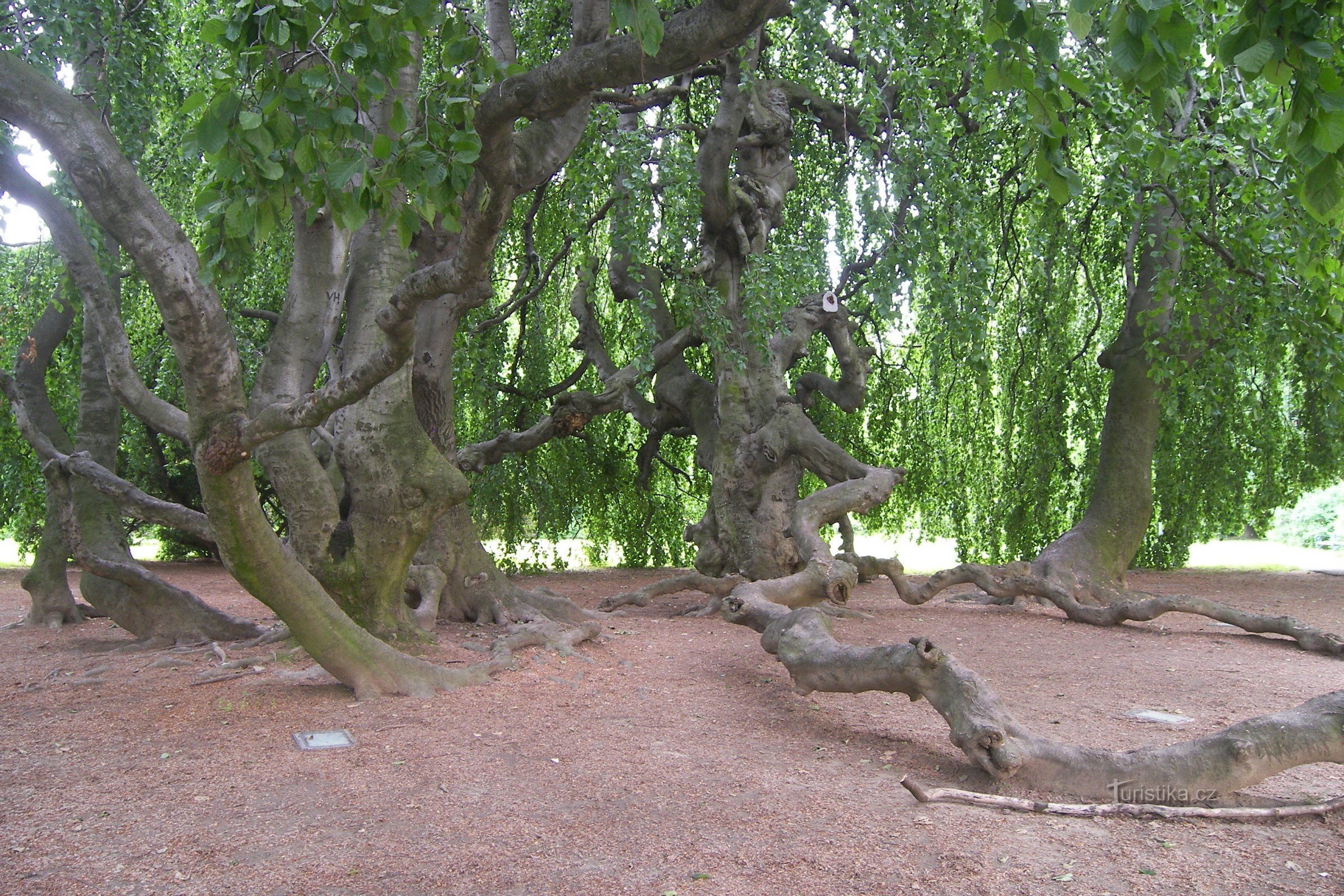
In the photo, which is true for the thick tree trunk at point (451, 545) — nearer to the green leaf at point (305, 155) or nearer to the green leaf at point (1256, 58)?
the green leaf at point (305, 155)

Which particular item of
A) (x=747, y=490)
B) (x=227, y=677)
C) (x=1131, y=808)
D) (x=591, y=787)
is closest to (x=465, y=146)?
(x=591, y=787)

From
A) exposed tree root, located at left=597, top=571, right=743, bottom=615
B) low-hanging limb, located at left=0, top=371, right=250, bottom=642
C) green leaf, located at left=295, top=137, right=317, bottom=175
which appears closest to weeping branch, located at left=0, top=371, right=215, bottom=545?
low-hanging limb, located at left=0, top=371, right=250, bottom=642

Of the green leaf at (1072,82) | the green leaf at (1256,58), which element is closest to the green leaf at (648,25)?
the green leaf at (1072,82)

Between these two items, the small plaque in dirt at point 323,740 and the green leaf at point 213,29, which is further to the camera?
the small plaque in dirt at point 323,740

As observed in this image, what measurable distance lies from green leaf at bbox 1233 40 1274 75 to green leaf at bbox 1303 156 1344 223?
0.68 ft

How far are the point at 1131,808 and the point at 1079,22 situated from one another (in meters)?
2.09

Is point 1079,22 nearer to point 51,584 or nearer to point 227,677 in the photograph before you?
point 227,677

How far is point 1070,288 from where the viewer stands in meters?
9.13

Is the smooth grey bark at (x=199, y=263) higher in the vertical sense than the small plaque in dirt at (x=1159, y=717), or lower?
higher

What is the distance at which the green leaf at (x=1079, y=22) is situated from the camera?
1.74m

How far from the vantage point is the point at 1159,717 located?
3.78m

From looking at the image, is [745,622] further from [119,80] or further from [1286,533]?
[1286,533]

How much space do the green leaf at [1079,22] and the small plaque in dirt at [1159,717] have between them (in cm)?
296

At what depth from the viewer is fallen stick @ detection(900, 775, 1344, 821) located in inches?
99.7
